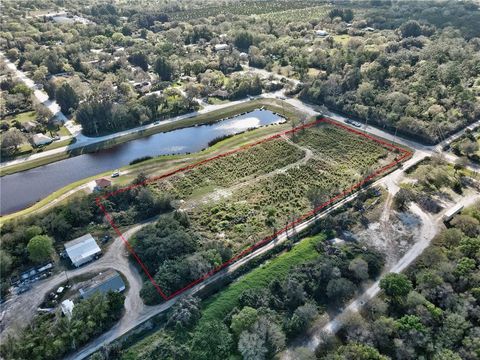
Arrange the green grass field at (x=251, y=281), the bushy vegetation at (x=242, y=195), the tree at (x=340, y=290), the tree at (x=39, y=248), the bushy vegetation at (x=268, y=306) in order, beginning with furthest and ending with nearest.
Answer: the bushy vegetation at (x=242, y=195), the tree at (x=39, y=248), the tree at (x=340, y=290), the green grass field at (x=251, y=281), the bushy vegetation at (x=268, y=306)

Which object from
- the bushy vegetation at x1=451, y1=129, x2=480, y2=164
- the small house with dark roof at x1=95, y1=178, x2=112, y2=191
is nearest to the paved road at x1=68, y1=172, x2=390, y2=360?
the small house with dark roof at x1=95, y1=178, x2=112, y2=191

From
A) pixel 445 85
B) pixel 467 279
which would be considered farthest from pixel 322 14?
pixel 467 279

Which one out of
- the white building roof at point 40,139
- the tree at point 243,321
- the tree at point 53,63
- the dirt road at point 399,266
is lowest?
the dirt road at point 399,266

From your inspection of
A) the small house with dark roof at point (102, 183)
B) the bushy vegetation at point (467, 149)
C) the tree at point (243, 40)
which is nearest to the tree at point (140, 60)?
the tree at point (243, 40)

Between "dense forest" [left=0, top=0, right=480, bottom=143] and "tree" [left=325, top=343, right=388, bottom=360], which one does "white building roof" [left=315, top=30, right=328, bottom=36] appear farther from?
"tree" [left=325, top=343, right=388, bottom=360]

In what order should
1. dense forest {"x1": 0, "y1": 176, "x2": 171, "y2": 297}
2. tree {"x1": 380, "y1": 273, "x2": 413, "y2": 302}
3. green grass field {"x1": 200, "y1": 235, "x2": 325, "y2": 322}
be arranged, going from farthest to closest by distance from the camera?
dense forest {"x1": 0, "y1": 176, "x2": 171, "y2": 297} → tree {"x1": 380, "y1": 273, "x2": 413, "y2": 302} → green grass field {"x1": 200, "y1": 235, "x2": 325, "y2": 322}

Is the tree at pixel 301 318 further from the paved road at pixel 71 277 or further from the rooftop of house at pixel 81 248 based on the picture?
the rooftop of house at pixel 81 248

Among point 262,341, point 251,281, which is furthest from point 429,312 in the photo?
point 251,281
